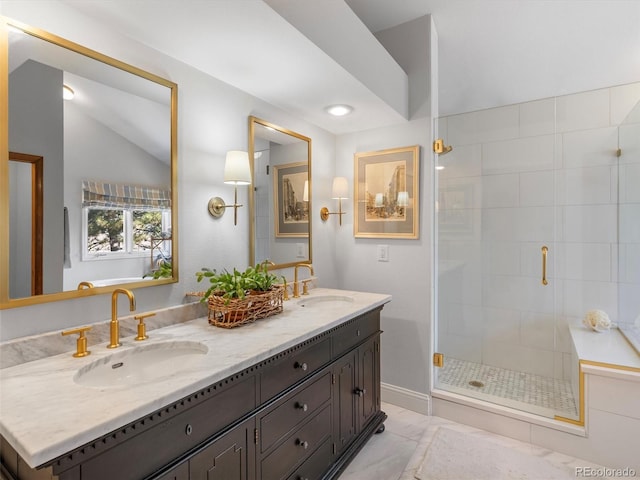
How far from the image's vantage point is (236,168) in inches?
66.4

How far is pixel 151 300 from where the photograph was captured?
145 centimetres

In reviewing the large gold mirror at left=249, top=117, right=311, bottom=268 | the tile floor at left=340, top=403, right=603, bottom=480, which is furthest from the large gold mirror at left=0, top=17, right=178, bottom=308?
the tile floor at left=340, top=403, right=603, bottom=480

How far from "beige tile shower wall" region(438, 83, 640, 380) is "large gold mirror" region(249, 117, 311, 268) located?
3.58ft

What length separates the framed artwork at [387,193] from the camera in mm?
2391

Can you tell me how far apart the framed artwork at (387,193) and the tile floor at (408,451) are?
1.24m

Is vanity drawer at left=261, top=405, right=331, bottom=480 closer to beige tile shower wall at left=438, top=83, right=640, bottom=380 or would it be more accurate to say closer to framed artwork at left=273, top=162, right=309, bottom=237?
framed artwork at left=273, top=162, right=309, bottom=237

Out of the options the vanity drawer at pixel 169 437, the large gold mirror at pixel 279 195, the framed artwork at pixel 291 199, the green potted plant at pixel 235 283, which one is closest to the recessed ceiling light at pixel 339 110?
the large gold mirror at pixel 279 195

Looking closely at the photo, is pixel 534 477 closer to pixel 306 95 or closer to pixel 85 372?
pixel 85 372

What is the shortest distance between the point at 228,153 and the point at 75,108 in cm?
64

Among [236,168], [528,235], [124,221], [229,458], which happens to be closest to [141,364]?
[229,458]

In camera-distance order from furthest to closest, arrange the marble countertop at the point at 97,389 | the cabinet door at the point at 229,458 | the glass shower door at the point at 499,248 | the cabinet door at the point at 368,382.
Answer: the glass shower door at the point at 499,248 < the cabinet door at the point at 368,382 < the cabinet door at the point at 229,458 < the marble countertop at the point at 97,389

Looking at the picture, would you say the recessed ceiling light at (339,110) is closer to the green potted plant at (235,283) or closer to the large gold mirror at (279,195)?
the large gold mirror at (279,195)

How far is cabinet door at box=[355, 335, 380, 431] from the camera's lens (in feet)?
6.19

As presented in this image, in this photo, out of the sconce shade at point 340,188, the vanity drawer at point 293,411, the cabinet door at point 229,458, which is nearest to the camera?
the cabinet door at point 229,458
